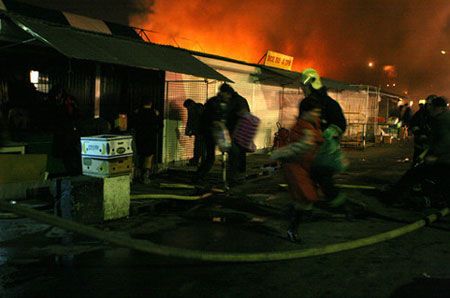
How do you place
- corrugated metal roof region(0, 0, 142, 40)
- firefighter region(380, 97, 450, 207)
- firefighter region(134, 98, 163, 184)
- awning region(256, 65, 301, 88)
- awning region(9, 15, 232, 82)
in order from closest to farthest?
firefighter region(380, 97, 450, 207) → awning region(9, 15, 232, 82) → firefighter region(134, 98, 163, 184) → corrugated metal roof region(0, 0, 142, 40) → awning region(256, 65, 301, 88)

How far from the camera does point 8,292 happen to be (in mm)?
4250

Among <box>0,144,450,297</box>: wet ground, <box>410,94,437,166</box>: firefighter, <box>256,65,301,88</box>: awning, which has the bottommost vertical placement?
<box>0,144,450,297</box>: wet ground

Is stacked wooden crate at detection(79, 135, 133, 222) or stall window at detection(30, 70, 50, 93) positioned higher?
stall window at detection(30, 70, 50, 93)

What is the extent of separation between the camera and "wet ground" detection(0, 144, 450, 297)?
4434mm

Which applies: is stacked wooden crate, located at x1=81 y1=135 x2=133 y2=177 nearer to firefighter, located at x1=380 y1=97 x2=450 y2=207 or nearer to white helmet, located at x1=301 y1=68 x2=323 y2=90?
white helmet, located at x1=301 y1=68 x2=323 y2=90

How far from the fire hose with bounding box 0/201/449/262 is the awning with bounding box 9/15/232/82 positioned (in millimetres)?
3881

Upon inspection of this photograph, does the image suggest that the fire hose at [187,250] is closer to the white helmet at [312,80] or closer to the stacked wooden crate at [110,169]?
the stacked wooden crate at [110,169]

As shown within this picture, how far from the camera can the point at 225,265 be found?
507 cm

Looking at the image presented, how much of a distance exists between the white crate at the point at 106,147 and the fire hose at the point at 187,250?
2.00 metres

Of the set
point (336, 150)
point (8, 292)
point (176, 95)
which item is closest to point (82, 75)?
point (176, 95)

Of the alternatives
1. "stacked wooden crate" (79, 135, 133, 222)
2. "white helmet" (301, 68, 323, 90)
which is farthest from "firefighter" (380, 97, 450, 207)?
"stacked wooden crate" (79, 135, 133, 222)

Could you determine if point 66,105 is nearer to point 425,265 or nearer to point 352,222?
point 352,222

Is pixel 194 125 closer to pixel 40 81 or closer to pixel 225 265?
pixel 40 81

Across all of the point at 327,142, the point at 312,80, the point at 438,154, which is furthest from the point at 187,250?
the point at 438,154
